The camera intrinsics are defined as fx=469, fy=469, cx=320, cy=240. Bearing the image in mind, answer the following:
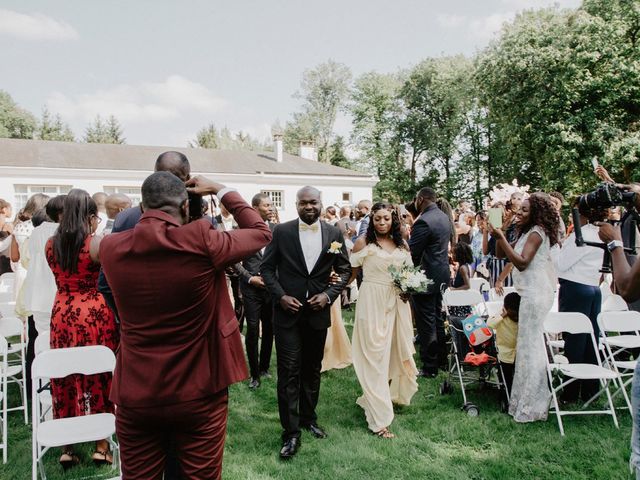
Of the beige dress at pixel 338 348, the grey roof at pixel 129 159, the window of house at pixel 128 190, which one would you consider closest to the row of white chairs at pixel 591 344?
the beige dress at pixel 338 348

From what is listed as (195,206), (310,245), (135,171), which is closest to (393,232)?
(310,245)

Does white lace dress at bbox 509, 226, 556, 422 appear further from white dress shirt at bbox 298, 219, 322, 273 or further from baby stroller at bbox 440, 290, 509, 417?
white dress shirt at bbox 298, 219, 322, 273

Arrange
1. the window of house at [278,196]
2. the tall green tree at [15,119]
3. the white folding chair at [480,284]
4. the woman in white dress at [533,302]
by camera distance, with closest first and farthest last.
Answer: the woman in white dress at [533,302]
the white folding chair at [480,284]
the window of house at [278,196]
the tall green tree at [15,119]

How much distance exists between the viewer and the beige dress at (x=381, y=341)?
16.0 ft

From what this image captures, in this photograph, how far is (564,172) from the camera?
23406 millimetres

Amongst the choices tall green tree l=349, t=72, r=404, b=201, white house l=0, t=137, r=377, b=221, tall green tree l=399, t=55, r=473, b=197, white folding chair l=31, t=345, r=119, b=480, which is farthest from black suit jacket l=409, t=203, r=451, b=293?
tall green tree l=349, t=72, r=404, b=201

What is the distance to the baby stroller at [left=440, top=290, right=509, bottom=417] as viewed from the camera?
5.47m

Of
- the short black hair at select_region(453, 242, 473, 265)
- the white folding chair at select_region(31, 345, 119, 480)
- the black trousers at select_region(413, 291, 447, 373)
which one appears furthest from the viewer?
the short black hair at select_region(453, 242, 473, 265)

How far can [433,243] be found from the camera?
22.3 ft

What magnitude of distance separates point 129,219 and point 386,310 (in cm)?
292

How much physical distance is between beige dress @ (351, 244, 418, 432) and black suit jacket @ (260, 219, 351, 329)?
22.3 inches

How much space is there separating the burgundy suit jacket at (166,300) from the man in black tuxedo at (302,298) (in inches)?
83.3

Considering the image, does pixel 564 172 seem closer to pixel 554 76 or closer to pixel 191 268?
pixel 554 76

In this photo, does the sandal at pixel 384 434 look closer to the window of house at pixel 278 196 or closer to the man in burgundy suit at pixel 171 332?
the man in burgundy suit at pixel 171 332
